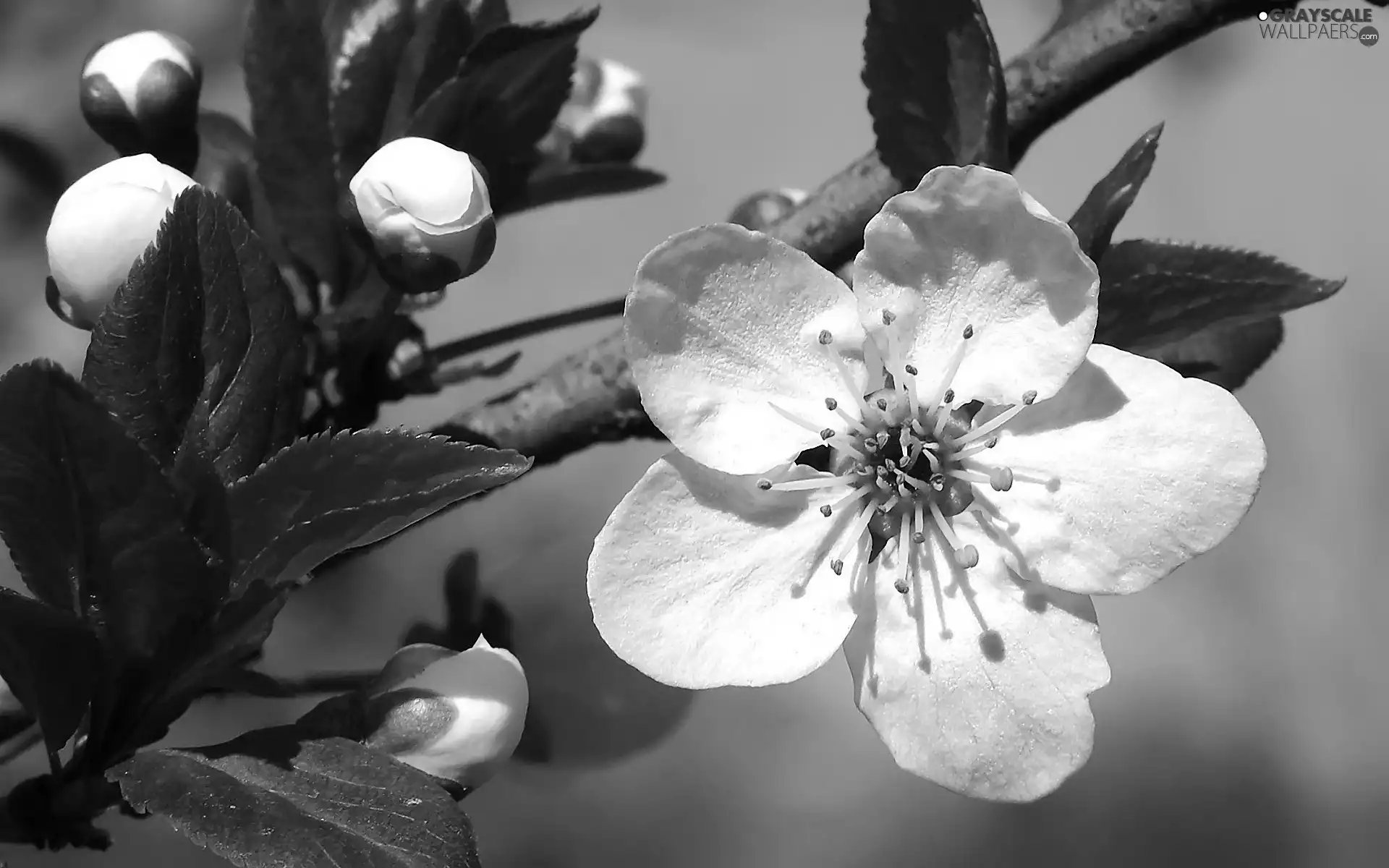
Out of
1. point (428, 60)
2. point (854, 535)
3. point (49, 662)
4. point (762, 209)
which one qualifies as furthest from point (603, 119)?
point (49, 662)

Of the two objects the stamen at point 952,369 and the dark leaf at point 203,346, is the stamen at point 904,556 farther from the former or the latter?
the dark leaf at point 203,346

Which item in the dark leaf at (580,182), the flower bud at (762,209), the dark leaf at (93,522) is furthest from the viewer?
the flower bud at (762,209)

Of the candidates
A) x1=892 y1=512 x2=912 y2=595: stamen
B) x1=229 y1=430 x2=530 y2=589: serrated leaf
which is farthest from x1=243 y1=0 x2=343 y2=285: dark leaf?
x1=892 y1=512 x2=912 y2=595: stamen

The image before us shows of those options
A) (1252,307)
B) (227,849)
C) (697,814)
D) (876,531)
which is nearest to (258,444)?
(227,849)

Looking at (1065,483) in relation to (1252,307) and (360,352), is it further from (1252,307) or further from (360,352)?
(360,352)

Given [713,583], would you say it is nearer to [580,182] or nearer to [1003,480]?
[1003,480]

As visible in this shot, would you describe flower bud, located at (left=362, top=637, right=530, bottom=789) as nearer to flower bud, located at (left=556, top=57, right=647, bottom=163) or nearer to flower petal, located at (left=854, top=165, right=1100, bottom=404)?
flower petal, located at (left=854, top=165, right=1100, bottom=404)

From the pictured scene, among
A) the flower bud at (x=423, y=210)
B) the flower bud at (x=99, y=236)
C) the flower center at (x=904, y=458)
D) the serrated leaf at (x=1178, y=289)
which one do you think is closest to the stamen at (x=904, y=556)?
the flower center at (x=904, y=458)
